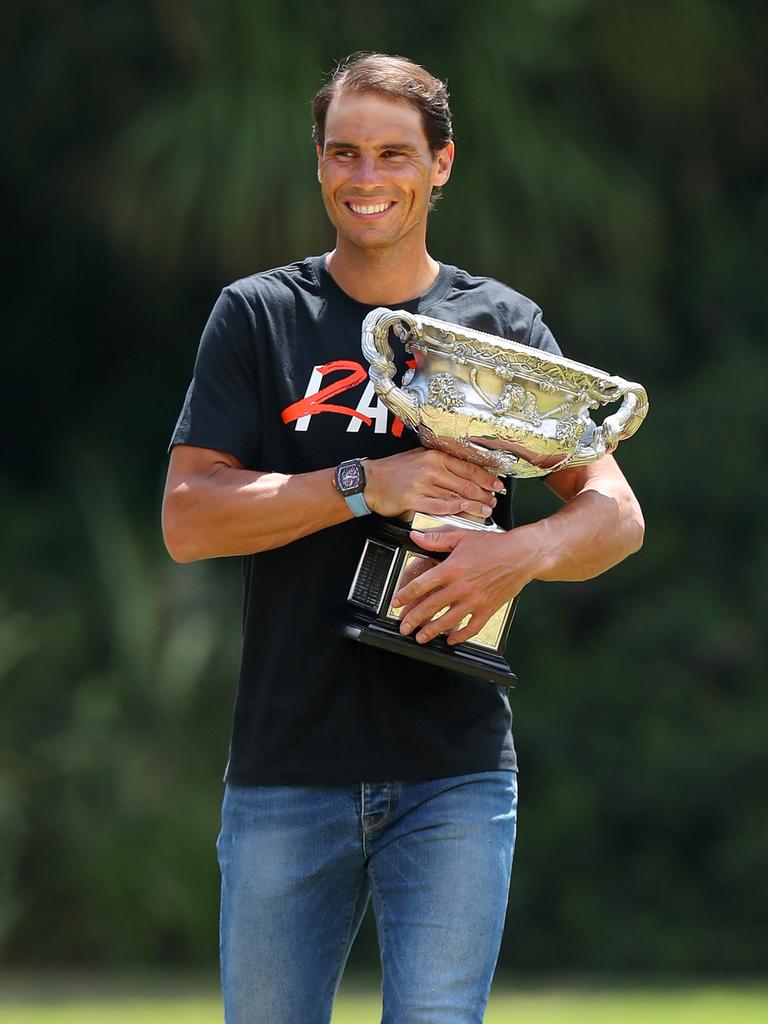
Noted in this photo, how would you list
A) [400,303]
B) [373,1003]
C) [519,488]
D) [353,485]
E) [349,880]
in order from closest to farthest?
[353,485] → [349,880] → [400,303] → [373,1003] → [519,488]

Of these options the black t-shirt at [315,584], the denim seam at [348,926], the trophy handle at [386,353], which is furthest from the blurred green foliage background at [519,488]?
the trophy handle at [386,353]

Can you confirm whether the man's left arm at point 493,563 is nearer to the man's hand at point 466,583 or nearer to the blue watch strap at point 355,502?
the man's hand at point 466,583

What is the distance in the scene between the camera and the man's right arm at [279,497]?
269 centimetres

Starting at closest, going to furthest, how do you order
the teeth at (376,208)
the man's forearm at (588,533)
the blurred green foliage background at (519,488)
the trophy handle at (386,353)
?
the trophy handle at (386,353) → the man's forearm at (588,533) → the teeth at (376,208) → the blurred green foliage background at (519,488)

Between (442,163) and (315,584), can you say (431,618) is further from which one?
(442,163)

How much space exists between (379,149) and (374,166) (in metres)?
0.03

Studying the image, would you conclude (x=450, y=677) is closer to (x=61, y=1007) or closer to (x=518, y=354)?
(x=518, y=354)

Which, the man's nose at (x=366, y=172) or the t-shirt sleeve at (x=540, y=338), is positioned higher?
the man's nose at (x=366, y=172)

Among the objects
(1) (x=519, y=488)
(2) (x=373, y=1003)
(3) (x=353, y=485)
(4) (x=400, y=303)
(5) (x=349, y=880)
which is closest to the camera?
(3) (x=353, y=485)

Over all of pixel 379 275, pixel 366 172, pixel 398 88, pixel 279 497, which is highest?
pixel 398 88

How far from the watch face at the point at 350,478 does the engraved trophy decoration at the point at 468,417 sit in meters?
0.10

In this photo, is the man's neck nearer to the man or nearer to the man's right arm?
the man

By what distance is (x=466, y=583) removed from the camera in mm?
2717

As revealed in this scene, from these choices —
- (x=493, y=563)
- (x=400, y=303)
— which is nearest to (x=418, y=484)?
(x=493, y=563)
